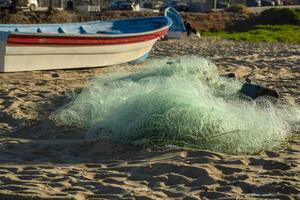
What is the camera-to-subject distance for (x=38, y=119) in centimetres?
834

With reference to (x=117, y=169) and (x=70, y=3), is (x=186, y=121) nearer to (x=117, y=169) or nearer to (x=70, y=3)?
(x=117, y=169)

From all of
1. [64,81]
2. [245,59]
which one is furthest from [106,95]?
[245,59]

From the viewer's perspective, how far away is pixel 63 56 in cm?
1390

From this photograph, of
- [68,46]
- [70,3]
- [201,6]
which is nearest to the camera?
[68,46]

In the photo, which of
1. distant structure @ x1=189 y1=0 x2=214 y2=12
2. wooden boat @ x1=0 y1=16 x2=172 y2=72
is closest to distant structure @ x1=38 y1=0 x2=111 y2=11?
distant structure @ x1=189 y1=0 x2=214 y2=12

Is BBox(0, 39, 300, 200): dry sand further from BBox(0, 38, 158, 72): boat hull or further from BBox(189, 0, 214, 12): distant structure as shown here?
BBox(189, 0, 214, 12): distant structure

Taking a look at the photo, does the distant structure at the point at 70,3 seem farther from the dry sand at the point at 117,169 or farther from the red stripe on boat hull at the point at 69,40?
the dry sand at the point at 117,169

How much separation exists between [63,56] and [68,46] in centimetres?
30

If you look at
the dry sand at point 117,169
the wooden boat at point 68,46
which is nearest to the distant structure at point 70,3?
the wooden boat at point 68,46

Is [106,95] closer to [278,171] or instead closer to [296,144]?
[296,144]

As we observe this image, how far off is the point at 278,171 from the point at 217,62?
Answer: 10.8 m

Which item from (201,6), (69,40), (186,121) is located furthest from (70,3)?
(186,121)

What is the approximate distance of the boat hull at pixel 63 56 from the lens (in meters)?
12.9

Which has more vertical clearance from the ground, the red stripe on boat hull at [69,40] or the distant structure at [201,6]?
the distant structure at [201,6]
